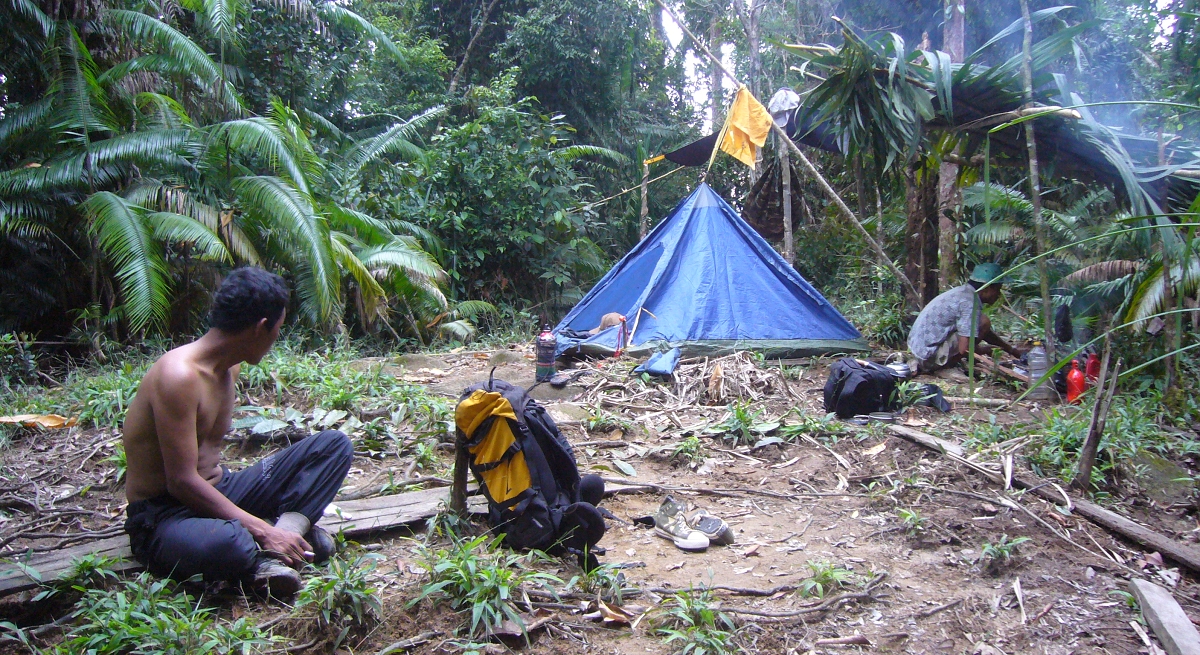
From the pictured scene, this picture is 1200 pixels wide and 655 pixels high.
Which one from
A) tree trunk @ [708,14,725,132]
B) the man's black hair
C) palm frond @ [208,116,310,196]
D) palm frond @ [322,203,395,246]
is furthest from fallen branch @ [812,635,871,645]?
tree trunk @ [708,14,725,132]

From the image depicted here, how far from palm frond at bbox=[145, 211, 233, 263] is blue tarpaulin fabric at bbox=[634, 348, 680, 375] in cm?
349

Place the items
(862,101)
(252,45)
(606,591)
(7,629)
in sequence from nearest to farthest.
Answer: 1. (7,629)
2. (606,591)
3. (862,101)
4. (252,45)

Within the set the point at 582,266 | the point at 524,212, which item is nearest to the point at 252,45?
the point at 524,212

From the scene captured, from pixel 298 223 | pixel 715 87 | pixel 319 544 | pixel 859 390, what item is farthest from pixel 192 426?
pixel 715 87

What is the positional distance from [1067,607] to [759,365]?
11.5ft

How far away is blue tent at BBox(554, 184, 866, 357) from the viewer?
257 inches

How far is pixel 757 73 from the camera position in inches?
489

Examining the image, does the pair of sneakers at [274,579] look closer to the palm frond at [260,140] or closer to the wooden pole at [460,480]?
the wooden pole at [460,480]

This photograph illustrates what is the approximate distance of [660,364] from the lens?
19.3 ft

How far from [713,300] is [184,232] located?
4493 mm

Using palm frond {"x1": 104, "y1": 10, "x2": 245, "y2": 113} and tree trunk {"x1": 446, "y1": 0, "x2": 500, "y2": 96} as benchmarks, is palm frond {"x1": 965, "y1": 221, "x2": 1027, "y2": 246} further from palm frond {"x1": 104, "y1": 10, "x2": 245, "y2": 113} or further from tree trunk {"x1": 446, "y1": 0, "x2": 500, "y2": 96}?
tree trunk {"x1": 446, "y1": 0, "x2": 500, "y2": 96}

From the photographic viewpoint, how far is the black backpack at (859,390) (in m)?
4.82

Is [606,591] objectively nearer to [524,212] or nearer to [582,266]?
[524,212]

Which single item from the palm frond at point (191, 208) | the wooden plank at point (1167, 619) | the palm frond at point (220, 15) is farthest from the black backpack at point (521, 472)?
the palm frond at point (220, 15)
